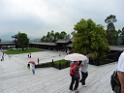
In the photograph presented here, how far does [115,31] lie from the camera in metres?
46.9

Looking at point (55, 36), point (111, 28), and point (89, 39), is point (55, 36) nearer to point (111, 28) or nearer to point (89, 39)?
point (111, 28)

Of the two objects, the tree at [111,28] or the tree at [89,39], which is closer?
the tree at [89,39]

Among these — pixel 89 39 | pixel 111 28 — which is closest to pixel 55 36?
pixel 111 28

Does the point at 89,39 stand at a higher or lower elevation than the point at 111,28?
lower

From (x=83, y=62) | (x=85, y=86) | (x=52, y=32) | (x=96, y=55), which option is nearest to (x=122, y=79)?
(x=83, y=62)

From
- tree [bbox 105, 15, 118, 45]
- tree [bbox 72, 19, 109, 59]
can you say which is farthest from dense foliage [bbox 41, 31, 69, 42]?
tree [bbox 72, 19, 109, 59]

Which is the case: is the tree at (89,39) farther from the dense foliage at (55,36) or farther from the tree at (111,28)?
the dense foliage at (55,36)

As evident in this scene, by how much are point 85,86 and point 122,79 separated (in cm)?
717

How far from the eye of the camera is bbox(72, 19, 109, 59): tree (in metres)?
23.9

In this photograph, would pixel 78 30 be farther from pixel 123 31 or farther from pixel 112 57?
pixel 123 31

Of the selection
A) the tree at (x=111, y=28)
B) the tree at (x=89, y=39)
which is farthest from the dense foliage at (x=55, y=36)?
the tree at (x=89, y=39)

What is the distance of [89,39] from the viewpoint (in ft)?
81.1

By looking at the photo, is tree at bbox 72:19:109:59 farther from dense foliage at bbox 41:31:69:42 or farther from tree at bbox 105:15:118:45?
dense foliage at bbox 41:31:69:42

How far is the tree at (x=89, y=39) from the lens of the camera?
23.9 meters
